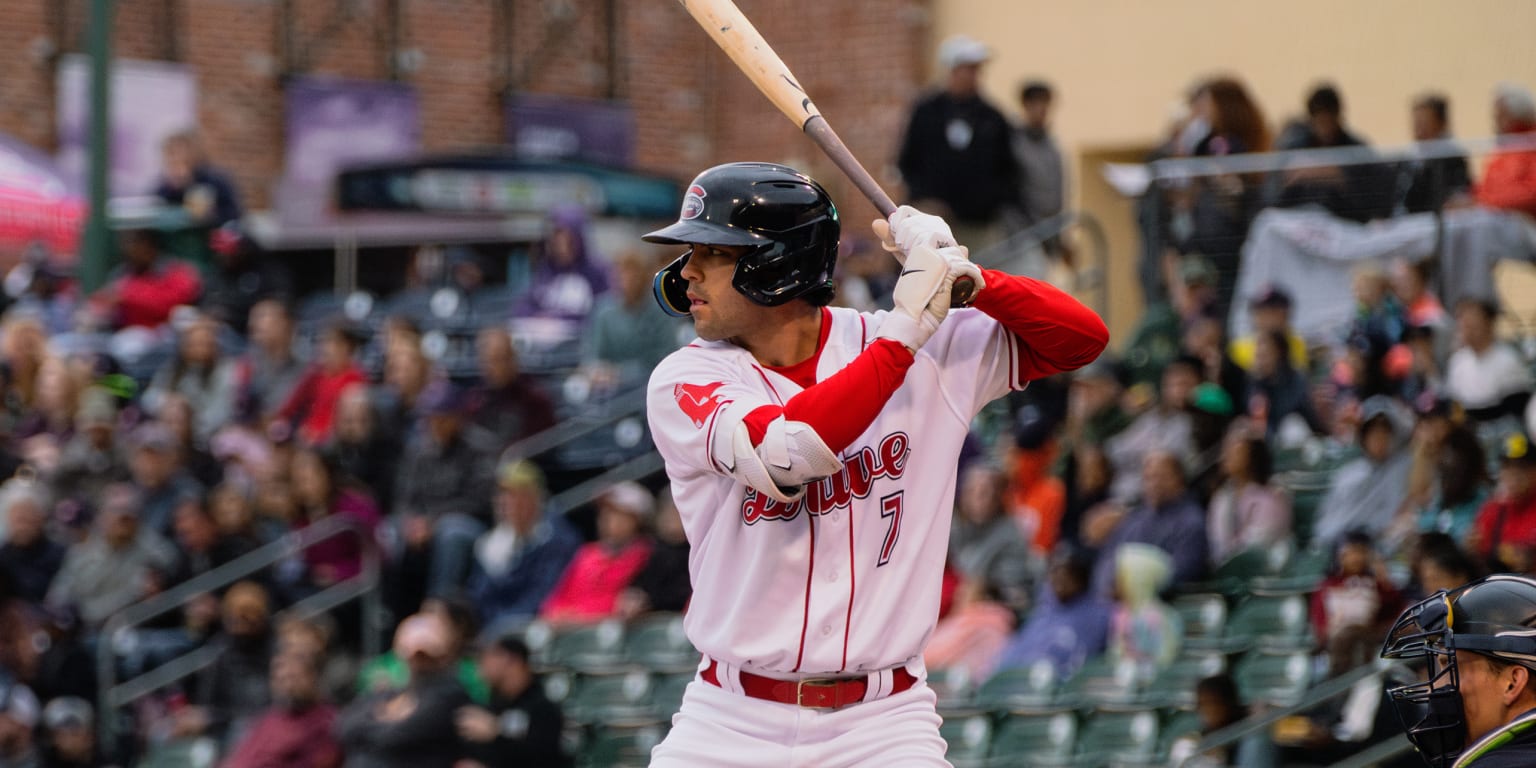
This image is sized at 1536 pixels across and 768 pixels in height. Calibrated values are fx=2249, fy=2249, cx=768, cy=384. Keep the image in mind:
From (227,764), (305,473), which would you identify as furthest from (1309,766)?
(305,473)

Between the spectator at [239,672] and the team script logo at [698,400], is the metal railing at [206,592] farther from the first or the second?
the team script logo at [698,400]

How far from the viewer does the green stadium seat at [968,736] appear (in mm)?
8461

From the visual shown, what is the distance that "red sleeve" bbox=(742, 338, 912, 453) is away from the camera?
4145mm

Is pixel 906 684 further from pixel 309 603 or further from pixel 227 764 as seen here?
pixel 309 603

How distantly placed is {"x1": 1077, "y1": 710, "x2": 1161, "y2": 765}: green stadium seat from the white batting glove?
412cm

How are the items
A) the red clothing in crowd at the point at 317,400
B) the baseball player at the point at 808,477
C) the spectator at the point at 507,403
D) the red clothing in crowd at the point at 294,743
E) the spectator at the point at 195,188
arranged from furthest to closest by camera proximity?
the spectator at the point at 195,188
the red clothing in crowd at the point at 317,400
the spectator at the point at 507,403
the red clothing in crowd at the point at 294,743
the baseball player at the point at 808,477

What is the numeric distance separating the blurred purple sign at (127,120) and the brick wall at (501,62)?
130 millimetres

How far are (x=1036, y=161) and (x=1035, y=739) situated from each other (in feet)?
14.9

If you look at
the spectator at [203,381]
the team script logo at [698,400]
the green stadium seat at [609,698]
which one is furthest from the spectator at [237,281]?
the team script logo at [698,400]

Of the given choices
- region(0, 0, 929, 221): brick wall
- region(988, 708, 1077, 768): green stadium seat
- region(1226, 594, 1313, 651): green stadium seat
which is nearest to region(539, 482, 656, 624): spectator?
region(988, 708, 1077, 768): green stadium seat

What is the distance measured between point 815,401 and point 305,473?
7319mm

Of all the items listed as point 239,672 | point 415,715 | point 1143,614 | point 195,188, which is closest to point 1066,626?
point 1143,614

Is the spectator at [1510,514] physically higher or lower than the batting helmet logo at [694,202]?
lower

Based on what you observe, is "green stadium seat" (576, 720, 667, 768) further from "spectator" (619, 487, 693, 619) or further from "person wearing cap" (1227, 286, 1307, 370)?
"person wearing cap" (1227, 286, 1307, 370)
